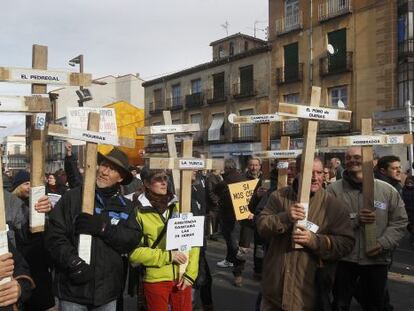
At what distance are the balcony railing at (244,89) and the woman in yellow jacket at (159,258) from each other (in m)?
27.8

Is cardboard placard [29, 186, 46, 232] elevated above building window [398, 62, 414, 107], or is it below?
below

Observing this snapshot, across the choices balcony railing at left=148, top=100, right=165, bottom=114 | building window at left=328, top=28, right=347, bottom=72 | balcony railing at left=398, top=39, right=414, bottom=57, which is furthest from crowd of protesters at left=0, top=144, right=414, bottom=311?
balcony railing at left=148, top=100, right=165, bottom=114

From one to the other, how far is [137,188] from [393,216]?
5.90 meters

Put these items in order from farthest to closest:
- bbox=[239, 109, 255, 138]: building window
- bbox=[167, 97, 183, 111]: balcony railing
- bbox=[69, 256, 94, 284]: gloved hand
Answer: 1. bbox=[167, 97, 183, 111]: balcony railing
2. bbox=[239, 109, 255, 138]: building window
3. bbox=[69, 256, 94, 284]: gloved hand

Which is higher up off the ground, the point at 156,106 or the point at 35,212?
the point at 156,106

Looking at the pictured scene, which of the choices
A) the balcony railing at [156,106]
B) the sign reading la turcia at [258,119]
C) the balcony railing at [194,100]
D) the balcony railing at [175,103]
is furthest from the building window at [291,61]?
the sign reading la turcia at [258,119]

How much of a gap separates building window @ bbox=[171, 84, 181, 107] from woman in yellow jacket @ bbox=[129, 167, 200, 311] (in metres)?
34.5

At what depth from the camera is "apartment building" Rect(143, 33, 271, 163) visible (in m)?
31.5

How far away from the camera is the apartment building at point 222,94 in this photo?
3148 cm

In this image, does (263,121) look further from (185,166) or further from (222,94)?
(222,94)

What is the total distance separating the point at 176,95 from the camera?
3903cm

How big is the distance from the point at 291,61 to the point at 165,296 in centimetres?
2653

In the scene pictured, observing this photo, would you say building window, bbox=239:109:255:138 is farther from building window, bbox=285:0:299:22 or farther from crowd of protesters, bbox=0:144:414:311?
crowd of protesters, bbox=0:144:414:311

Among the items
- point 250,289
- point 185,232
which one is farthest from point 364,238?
point 250,289
